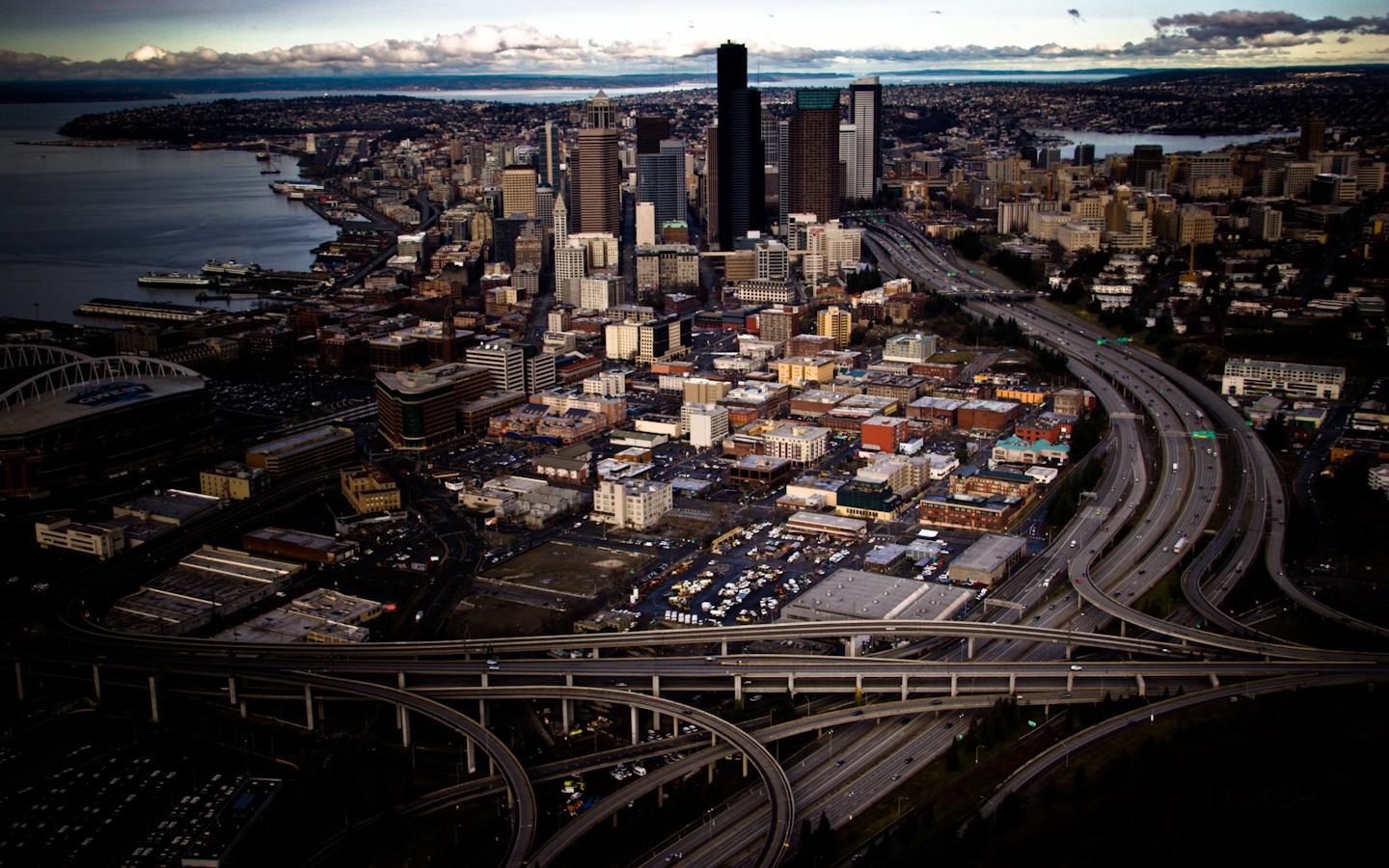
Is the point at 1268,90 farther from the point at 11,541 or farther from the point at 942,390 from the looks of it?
the point at 11,541

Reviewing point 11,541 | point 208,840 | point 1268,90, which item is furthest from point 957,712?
point 1268,90

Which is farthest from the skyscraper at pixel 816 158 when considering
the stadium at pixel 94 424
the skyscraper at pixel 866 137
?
the stadium at pixel 94 424

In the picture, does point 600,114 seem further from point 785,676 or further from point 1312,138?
point 785,676

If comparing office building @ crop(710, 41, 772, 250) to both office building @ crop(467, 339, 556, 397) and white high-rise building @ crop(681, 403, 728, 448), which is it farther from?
white high-rise building @ crop(681, 403, 728, 448)

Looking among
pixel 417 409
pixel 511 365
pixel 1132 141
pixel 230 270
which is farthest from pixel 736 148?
pixel 1132 141

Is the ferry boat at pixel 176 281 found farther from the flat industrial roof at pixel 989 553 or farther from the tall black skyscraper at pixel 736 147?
the flat industrial roof at pixel 989 553

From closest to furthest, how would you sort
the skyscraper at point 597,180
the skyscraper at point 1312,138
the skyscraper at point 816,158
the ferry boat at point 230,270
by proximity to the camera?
the ferry boat at point 230,270, the skyscraper at point 597,180, the skyscraper at point 816,158, the skyscraper at point 1312,138
